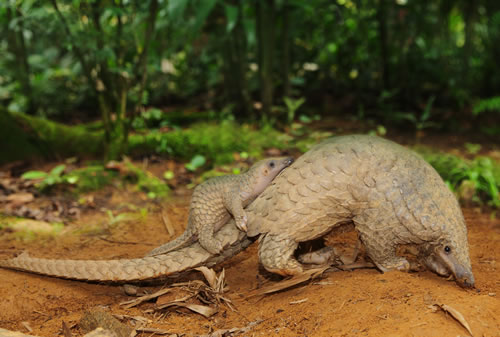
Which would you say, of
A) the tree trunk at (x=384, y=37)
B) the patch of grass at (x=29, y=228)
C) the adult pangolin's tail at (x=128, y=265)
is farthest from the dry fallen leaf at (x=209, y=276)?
the tree trunk at (x=384, y=37)

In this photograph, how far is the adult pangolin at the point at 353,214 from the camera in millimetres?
2922

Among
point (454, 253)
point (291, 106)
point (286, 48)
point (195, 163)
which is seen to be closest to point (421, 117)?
point (291, 106)

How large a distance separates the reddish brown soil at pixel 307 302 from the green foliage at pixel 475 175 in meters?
1.09

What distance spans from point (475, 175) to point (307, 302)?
9.92ft

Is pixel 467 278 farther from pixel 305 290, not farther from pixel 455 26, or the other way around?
pixel 455 26

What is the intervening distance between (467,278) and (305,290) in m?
1.07

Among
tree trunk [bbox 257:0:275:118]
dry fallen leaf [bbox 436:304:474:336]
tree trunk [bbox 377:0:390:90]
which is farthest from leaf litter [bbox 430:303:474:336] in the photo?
tree trunk [bbox 377:0:390:90]

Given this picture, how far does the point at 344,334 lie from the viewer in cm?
244

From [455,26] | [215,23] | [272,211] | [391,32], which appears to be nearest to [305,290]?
[272,211]

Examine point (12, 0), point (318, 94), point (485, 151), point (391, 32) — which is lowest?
point (485, 151)

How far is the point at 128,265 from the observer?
316 centimetres

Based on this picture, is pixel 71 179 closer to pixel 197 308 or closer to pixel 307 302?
pixel 197 308

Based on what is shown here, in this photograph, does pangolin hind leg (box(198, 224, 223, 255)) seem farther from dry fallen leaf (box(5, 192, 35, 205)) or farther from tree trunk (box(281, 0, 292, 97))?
tree trunk (box(281, 0, 292, 97))

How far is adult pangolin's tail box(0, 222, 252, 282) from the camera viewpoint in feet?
10.3
